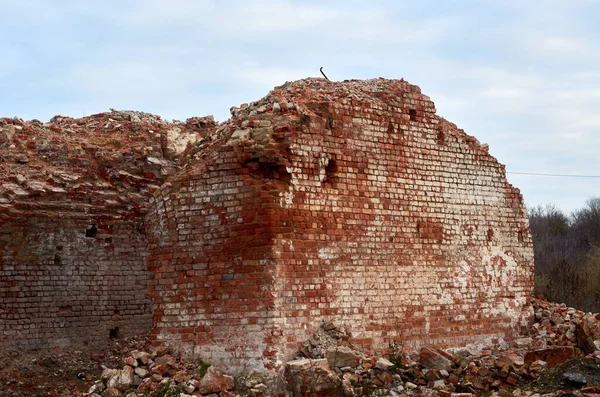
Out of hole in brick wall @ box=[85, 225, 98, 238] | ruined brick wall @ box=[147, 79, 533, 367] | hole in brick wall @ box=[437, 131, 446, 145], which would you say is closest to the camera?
ruined brick wall @ box=[147, 79, 533, 367]

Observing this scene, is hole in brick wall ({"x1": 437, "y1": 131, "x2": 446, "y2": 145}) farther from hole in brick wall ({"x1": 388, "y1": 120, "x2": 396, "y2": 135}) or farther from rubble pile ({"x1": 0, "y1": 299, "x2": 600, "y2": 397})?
rubble pile ({"x1": 0, "y1": 299, "x2": 600, "y2": 397})

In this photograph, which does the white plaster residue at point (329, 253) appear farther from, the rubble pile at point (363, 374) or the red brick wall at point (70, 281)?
the red brick wall at point (70, 281)

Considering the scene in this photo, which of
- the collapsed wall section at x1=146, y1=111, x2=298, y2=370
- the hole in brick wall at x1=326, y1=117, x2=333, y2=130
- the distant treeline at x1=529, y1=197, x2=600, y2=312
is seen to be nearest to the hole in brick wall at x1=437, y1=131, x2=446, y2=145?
the hole in brick wall at x1=326, y1=117, x2=333, y2=130

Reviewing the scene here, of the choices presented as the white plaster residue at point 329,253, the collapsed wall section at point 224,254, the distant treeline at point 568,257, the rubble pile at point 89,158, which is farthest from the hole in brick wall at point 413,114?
the distant treeline at point 568,257

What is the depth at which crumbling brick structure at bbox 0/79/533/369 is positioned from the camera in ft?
30.6

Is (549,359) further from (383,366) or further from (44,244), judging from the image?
(44,244)

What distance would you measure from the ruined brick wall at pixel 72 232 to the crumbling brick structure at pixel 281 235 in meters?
0.02

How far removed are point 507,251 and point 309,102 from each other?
387 centimetres

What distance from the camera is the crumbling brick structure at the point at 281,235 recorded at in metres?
9.33

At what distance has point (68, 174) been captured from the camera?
43.0 feet

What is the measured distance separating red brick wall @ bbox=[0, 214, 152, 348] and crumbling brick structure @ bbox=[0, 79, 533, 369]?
0.02 metres

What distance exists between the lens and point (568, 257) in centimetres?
3141

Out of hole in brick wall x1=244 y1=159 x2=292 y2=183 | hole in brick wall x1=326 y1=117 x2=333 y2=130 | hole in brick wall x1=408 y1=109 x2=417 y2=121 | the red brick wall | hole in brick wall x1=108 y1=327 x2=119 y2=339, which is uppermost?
hole in brick wall x1=408 y1=109 x2=417 y2=121

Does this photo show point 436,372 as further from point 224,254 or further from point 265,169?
point 265,169
